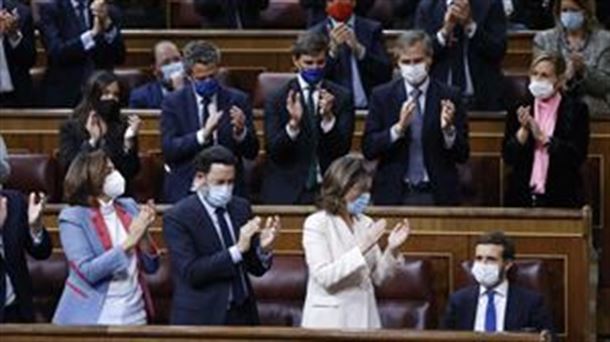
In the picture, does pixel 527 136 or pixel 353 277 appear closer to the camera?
pixel 353 277

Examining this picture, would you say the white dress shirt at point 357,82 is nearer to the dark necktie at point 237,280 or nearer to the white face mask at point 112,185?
the dark necktie at point 237,280

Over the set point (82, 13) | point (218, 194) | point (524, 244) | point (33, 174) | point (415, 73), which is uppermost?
point (82, 13)

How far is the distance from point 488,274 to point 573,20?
238 centimetres

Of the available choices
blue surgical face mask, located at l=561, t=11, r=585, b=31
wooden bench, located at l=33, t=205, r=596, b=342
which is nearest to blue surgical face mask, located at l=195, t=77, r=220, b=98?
wooden bench, located at l=33, t=205, r=596, b=342

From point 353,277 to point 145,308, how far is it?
2.76 ft

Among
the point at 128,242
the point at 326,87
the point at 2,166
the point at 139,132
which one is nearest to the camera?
the point at 128,242

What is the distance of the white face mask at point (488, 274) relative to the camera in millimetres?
8930

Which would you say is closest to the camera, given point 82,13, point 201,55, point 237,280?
point 237,280

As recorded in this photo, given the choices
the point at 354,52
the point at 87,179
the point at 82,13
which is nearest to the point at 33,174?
the point at 82,13

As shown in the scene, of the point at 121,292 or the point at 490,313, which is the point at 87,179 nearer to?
the point at 121,292

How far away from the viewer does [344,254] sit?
8547 mm

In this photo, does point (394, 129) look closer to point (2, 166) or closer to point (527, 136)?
point (527, 136)

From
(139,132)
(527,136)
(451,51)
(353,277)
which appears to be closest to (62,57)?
(139,132)

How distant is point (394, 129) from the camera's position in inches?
392
